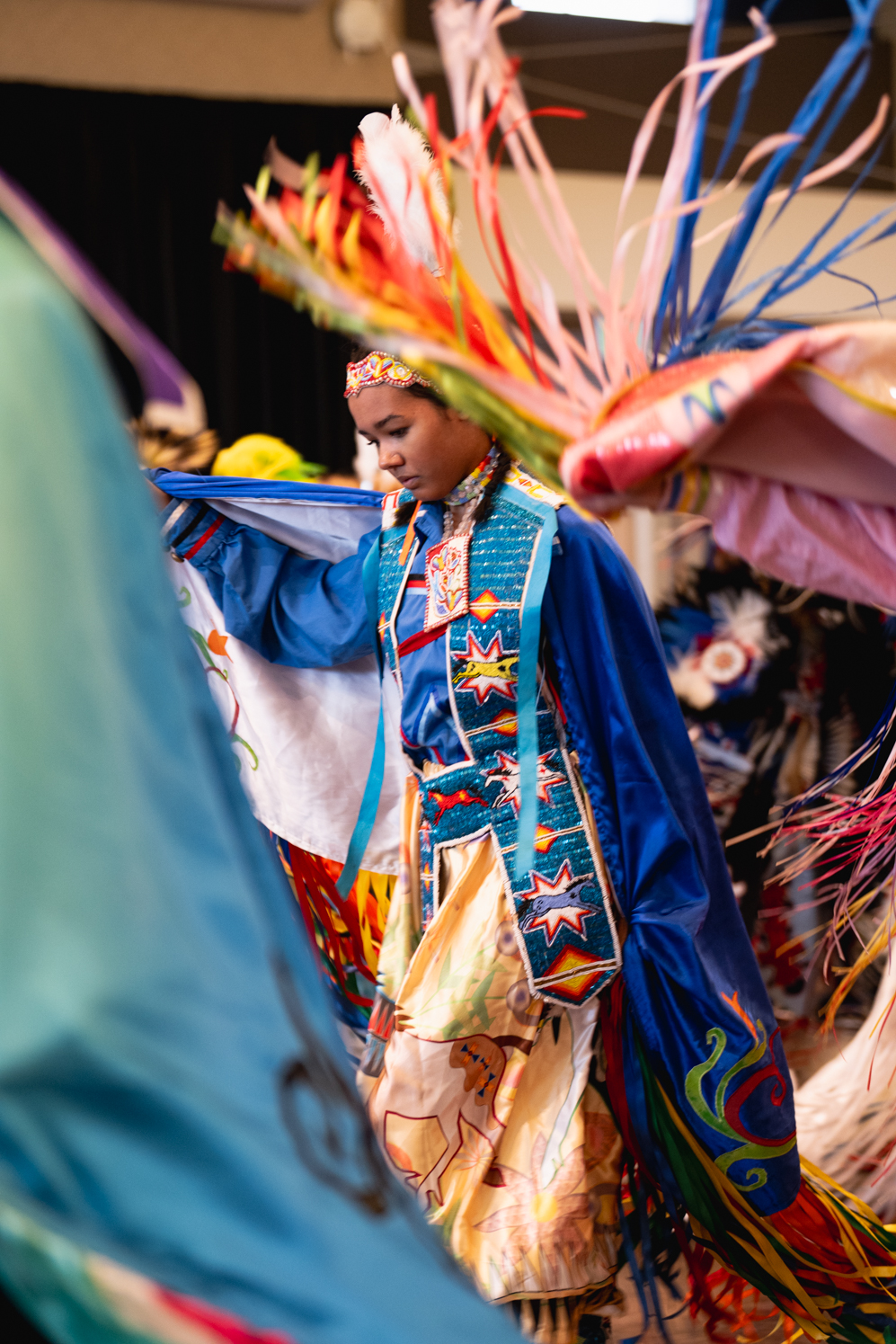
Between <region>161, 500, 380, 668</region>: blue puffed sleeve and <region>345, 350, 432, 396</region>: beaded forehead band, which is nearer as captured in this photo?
<region>345, 350, 432, 396</region>: beaded forehead band

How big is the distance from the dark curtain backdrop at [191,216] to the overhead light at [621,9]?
866 mm

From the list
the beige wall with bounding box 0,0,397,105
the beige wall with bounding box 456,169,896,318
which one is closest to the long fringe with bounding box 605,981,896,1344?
the beige wall with bounding box 456,169,896,318

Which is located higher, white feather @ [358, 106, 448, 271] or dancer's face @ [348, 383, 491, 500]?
white feather @ [358, 106, 448, 271]

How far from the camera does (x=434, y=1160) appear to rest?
156cm

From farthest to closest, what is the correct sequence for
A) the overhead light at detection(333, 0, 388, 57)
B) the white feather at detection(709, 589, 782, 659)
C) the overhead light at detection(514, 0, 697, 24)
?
1. the overhead light at detection(514, 0, 697, 24)
2. the overhead light at detection(333, 0, 388, 57)
3. the white feather at detection(709, 589, 782, 659)

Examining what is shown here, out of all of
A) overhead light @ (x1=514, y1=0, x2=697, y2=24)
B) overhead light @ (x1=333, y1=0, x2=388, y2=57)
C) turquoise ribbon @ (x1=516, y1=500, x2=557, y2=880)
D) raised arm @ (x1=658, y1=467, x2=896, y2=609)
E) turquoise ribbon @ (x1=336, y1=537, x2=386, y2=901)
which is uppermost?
overhead light @ (x1=333, y1=0, x2=388, y2=57)

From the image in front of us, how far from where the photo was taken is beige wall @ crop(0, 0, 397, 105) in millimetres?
4637

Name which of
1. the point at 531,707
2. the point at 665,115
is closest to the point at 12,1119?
the point at 531,707

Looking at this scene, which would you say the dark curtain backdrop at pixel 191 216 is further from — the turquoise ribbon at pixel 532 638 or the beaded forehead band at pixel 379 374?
the turquoise ribbon at pixel 532 638

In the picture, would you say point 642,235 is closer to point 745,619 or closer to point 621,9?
point 621,9

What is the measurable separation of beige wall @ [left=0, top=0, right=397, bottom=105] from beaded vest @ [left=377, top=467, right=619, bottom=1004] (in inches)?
148

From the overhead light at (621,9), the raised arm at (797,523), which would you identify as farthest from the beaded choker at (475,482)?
the overhead light at (621,9)

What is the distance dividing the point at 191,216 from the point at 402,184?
3.99m

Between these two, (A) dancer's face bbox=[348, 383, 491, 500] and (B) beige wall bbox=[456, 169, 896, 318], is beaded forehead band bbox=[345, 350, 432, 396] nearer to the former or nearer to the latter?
(A) dancer's face bbox=[348, 383, 491, 500]
